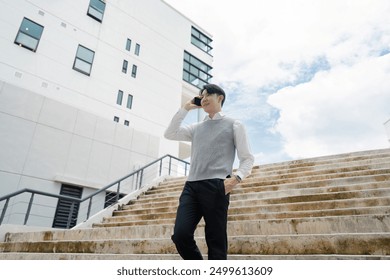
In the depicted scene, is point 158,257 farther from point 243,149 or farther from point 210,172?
point 243,149

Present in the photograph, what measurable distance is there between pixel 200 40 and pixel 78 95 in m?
12.3

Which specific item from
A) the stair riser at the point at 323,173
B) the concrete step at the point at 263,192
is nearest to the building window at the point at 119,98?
the concrete step at the point at 263,192

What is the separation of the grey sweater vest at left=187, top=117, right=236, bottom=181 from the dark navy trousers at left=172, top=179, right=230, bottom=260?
78 mm

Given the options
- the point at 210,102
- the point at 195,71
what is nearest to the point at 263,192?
the point at 210,102

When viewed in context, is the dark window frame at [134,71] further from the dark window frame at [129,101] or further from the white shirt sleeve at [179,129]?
the white shirt sleeve at [179,129]

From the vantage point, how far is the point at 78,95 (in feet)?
33.9

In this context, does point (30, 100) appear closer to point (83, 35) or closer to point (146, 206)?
point (83, 35)

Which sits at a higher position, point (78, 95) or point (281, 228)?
point (78, 95)

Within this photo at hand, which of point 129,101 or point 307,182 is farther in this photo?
point 129,101

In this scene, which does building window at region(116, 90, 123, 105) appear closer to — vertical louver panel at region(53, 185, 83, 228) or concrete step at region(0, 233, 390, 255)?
vertical louver panel at region(53, 185, 83, 228)

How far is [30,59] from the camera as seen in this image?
30.6ft

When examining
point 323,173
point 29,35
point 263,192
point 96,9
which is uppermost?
point 96,9

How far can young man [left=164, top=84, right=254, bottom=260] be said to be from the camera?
153 cm

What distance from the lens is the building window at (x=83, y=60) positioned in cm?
1076
